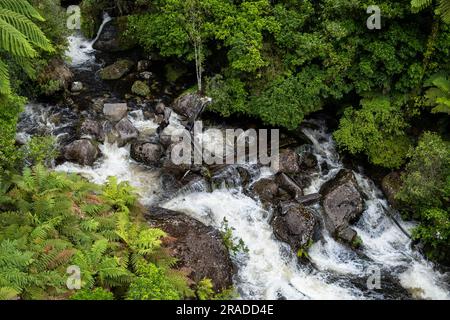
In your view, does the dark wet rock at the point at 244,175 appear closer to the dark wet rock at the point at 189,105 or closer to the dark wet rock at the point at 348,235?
the dark wet rock at the point at 189,105

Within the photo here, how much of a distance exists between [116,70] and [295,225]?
408 inches

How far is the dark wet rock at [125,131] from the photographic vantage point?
1519 centimetres

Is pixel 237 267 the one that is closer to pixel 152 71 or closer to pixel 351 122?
pixel 351 122

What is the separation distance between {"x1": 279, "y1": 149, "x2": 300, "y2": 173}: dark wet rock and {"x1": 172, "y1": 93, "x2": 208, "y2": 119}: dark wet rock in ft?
11.7

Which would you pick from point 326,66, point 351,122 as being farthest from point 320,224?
point 326,66

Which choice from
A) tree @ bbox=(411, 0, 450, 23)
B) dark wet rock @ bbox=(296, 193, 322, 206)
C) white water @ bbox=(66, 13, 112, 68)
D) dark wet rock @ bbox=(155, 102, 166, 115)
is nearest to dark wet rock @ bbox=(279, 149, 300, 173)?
dark wet rock @ bbox=(296, 193, 322, 206)

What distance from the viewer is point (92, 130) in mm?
15227

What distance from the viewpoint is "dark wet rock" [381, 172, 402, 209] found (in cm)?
1396

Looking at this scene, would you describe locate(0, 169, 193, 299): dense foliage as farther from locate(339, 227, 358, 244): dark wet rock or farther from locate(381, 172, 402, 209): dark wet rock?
locate(381, 172, 402, 209): dark wet rock

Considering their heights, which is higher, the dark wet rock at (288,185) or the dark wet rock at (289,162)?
the dark wet rock at (289,162)

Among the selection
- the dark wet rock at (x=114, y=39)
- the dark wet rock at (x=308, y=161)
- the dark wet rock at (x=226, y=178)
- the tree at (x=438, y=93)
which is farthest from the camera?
the dark wet rock at (x=114, y=39)

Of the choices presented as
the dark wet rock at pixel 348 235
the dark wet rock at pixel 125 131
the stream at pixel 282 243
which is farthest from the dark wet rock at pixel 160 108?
the dark wet rock at pixel 348 235

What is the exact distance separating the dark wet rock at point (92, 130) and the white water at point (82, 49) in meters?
4.58
